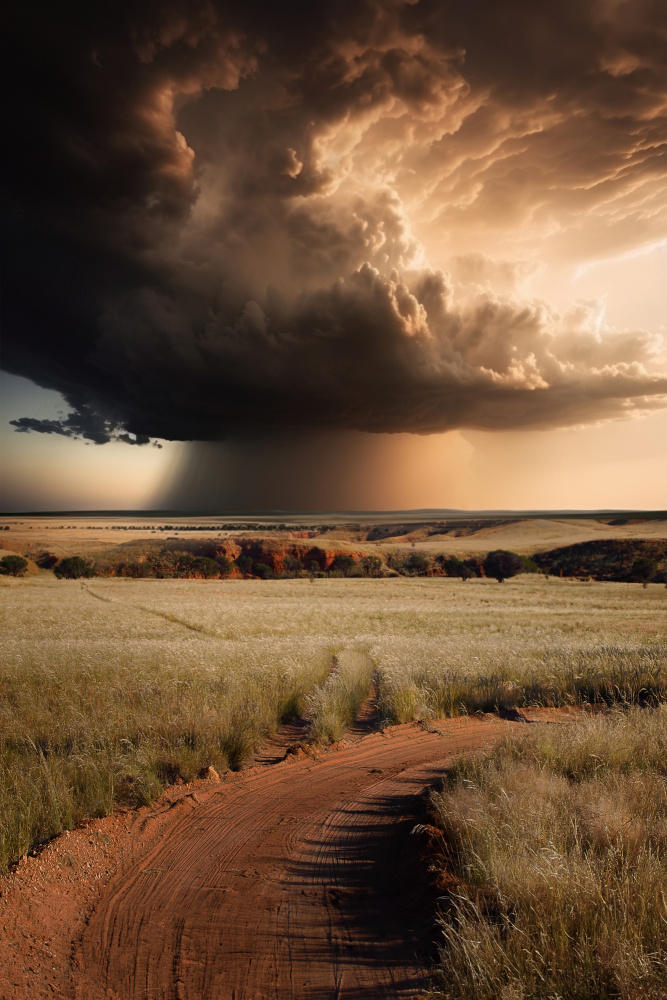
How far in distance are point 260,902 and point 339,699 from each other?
238 inches

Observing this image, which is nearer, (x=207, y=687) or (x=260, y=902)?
(x=260, y=902)

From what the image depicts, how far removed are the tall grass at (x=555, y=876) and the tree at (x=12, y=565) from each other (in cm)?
7710

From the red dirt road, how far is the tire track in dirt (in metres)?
0.01

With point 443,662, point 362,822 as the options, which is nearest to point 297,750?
point 362,822

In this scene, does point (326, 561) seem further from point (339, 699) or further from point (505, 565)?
point (339, 699)

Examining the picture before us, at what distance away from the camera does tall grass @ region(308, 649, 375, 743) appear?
9.12 meters

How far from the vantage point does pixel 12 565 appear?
70.5 m

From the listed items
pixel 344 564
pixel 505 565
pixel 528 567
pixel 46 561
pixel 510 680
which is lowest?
pixel 344 564

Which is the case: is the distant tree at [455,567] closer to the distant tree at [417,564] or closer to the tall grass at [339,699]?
the distant tree at [417,564]

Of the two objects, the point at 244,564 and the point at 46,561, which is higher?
the point at 46,561

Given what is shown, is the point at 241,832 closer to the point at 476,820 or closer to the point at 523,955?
the point at 476,820

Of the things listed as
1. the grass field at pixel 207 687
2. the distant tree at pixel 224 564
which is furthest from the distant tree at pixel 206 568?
the grass field at pixel 207 687

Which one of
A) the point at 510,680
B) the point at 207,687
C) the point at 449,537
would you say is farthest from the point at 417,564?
the point at 207,687

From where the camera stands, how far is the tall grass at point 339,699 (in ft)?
29.9
